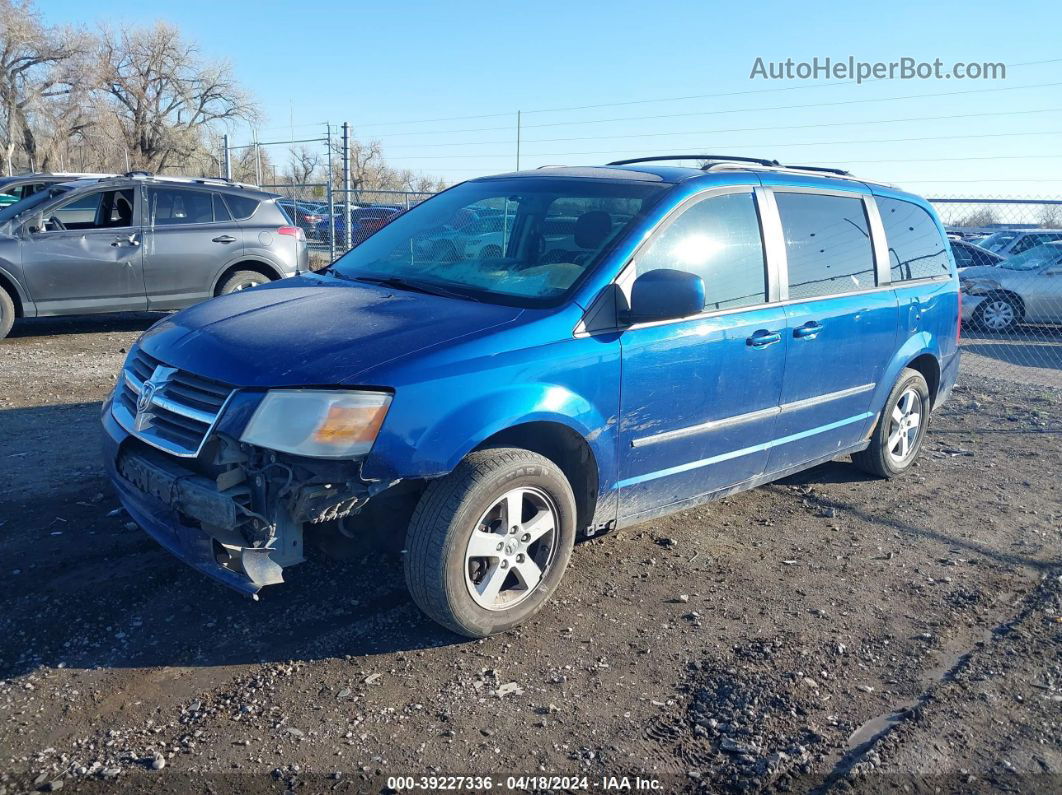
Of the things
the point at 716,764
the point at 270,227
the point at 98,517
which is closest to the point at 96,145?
the point at 270,227

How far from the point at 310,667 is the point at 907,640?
8.20 feet

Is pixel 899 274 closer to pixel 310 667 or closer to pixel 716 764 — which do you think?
pixel 716 764

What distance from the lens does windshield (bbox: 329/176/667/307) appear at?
396 cm

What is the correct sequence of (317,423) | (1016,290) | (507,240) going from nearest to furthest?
1. (317,423)
2. (507,240)
3. (1016,290)

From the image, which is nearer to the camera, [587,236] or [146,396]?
[146,396]

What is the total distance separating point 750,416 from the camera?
443 centimetres

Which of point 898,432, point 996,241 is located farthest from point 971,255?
point 898,432

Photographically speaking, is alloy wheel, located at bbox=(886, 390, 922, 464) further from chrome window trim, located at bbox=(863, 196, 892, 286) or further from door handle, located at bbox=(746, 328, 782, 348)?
door handle, located at bbox=(746, 328, 782, 348)

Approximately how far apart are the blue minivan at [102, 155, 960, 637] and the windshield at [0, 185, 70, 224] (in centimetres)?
603

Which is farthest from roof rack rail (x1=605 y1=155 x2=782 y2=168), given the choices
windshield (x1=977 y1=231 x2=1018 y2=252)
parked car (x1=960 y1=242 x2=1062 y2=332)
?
windshield (x1=977 y1=231 x2=1018 y2=252)

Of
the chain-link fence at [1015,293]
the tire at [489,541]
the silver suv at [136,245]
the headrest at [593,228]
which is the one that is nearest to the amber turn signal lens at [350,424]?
the tire at [489,541]

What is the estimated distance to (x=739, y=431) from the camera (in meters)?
4.40

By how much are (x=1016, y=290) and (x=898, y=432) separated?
9.86m

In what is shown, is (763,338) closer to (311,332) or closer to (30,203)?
(311,332)
